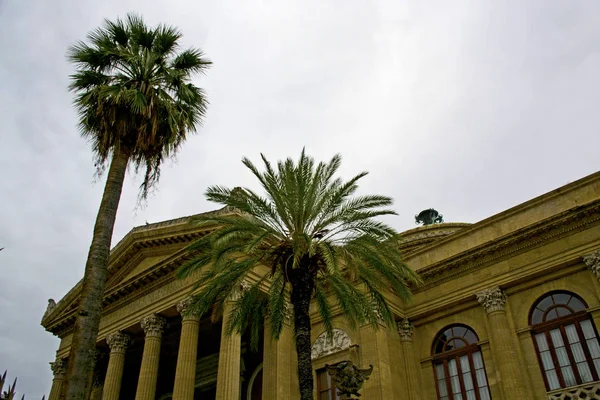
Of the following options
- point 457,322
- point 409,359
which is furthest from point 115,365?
point 457,322

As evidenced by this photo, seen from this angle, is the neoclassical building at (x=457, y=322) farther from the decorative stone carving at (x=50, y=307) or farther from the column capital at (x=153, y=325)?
the decorative stone carving at (x=50, y=307)

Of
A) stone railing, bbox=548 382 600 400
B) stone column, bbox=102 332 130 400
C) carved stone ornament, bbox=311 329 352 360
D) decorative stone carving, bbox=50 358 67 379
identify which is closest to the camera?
stone railing, bbox=548 382 600 400

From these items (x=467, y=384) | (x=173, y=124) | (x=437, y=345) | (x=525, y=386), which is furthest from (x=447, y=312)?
(x=173, y=124)

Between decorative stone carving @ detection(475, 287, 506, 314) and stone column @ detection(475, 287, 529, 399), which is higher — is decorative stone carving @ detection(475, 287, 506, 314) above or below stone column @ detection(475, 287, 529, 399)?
above

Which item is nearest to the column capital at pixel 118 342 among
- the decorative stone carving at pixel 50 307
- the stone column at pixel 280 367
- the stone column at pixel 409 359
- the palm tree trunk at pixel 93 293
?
the stone column at pixel 280 367

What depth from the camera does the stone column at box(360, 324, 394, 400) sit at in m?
18.6

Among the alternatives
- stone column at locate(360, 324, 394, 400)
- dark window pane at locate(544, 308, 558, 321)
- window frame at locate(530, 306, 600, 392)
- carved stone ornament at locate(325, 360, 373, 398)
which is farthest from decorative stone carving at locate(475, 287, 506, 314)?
carved stone ornament at locate(325, 360, 373, 398)

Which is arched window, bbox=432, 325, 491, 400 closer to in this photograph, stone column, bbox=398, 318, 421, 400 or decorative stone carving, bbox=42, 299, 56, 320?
stone column, bbox=398, 318, 421, 400

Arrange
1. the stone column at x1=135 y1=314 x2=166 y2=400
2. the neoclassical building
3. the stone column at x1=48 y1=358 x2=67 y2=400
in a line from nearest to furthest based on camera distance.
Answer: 1. the neoclassical building
2. the stone column at x1=135 y1=314 x2=166 y2=400
3. the stone column at x1=48 y1=358 x2=67 y2=400

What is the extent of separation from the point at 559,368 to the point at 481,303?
3.24 m

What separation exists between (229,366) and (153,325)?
15.8 ft

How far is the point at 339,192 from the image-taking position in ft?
50.7

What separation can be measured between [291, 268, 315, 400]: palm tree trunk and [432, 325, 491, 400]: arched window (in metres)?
7.85

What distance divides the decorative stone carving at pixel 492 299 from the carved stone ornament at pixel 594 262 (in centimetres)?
296
